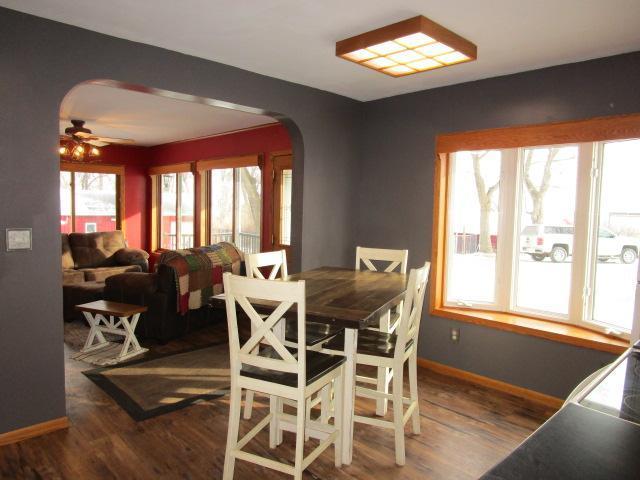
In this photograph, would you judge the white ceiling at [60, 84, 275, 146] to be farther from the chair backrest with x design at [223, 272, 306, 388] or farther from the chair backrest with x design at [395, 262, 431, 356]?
the chair backrest with x design at [395, 262, 431, 356]

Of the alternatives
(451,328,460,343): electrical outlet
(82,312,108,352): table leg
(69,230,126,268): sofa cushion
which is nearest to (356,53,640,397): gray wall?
(451,328,460,343): electrical outlet

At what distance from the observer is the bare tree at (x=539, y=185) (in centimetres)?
354

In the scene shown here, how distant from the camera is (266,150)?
19.1 ft

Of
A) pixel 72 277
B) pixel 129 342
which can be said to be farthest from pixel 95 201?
pixel 129 342

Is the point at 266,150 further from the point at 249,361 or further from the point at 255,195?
the point at 249,361

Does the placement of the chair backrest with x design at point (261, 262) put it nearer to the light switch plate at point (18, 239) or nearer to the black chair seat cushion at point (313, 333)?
the black chair seat cushion at point (313, 333)

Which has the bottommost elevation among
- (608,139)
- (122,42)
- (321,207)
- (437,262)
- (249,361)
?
(249,361)

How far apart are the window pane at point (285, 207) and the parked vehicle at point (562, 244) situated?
2.86 metres

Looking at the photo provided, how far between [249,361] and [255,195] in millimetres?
4431

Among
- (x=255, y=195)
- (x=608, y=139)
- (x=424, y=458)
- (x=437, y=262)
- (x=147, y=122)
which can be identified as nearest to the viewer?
(x=424, y=458)

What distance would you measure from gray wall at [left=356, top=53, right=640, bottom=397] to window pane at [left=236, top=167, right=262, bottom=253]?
2215mm

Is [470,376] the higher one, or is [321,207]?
[321,207]

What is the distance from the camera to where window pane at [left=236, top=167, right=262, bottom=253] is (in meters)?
6.32

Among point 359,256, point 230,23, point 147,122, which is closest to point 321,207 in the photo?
point 359,256
